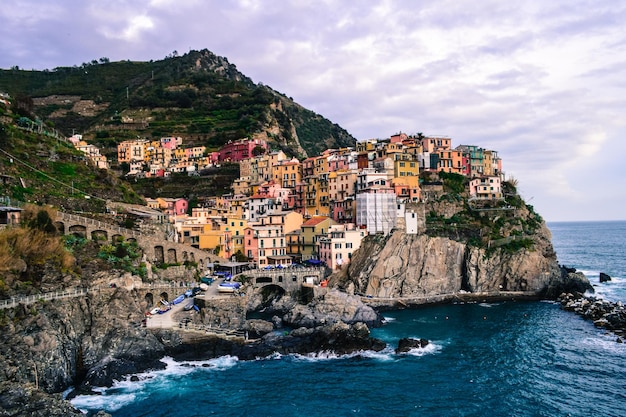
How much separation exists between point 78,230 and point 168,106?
9068cm

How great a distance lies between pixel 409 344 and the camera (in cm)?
4166

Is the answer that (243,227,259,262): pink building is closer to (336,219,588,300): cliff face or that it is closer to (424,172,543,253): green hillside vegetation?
(336,219,588,300): cliff face

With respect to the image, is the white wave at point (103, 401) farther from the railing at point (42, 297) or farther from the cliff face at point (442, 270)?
the cliff face at point (442, 270)

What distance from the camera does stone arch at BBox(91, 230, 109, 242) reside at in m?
48.0

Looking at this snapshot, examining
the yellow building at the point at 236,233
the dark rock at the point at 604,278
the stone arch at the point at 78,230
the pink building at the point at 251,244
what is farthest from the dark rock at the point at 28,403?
the dark rock at the point at 604,278

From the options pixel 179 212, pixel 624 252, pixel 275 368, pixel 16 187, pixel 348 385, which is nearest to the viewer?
pixel 348 385

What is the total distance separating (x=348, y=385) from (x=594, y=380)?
1749cm

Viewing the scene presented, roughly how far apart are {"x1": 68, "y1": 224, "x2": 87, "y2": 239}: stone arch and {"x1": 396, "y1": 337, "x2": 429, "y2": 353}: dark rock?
104 ft

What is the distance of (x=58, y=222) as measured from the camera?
46.9 metres

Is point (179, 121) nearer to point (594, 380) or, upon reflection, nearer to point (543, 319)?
point (543, 319)

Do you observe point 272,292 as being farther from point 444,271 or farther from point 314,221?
point 444,271

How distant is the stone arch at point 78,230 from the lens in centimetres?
4820

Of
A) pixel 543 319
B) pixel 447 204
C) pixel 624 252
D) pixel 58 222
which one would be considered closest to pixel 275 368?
pixel 58 222

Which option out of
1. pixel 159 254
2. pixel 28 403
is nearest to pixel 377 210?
pixel 159 254
